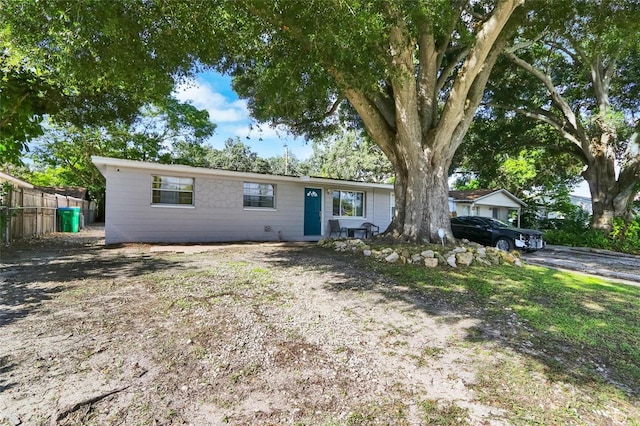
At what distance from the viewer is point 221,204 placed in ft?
39.0

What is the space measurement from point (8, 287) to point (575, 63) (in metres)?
21.3

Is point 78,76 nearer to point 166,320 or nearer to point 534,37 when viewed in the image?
point 166,320

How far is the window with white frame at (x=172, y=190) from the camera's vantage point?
10.9m

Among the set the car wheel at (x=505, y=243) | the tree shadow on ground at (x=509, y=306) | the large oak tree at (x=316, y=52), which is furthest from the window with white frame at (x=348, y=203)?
the tree shadow on ground at (x=509, y=306)

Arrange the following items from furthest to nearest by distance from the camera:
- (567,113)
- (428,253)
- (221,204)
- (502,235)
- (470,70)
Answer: (567,113)
(502,235)
(221,204)
(470,70)
(428,253)

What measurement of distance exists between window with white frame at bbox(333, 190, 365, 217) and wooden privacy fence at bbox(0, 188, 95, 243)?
10.6m

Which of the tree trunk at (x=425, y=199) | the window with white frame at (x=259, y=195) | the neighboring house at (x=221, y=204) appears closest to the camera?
the tree trunk at (x=425, y=199)

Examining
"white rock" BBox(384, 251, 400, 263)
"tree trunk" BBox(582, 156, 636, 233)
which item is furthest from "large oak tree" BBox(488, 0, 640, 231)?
"white rock" BBox(384, 251, 400, 263)

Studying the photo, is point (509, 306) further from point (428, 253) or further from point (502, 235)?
point (502, 235)

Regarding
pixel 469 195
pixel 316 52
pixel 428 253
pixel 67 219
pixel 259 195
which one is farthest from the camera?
pixel 469 195

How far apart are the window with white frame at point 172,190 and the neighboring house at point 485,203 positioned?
50.9ft

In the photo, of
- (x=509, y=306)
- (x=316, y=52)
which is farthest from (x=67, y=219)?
(x=509, y=306)

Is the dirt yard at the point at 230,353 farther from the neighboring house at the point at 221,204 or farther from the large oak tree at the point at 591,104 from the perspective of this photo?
the large oak tree at the point at 591,104

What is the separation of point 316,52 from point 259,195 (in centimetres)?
713
